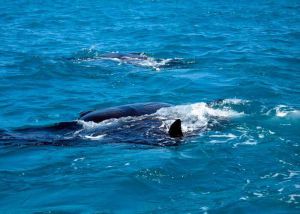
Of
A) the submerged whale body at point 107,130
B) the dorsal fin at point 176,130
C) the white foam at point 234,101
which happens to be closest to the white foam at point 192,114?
the submerged whale body at point 107,130

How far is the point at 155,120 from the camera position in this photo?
1545cm

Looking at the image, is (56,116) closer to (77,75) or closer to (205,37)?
(77,75)

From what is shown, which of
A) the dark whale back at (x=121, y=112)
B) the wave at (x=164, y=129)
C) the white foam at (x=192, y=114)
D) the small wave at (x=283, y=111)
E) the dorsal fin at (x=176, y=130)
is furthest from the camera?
the small wave at (x=283, y=111)

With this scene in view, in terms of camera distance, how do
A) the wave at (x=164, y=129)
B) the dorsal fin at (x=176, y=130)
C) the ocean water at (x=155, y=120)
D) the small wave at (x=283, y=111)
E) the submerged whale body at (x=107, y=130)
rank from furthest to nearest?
the small wave at (x=283, y=111) → the wave at (x=164, y=129) → the submerged whale body at (x=107, y=130) → the dorsal fin at (x=176, y=130) → the ocean water at (x=155, y=120)

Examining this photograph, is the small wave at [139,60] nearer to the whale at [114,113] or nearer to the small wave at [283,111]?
the small wave at [283,111]

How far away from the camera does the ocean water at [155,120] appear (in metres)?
11.3

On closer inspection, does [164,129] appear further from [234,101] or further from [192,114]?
[234,101]

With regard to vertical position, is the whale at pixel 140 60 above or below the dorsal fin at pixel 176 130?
below

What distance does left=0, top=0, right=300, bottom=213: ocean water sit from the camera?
37.0ft

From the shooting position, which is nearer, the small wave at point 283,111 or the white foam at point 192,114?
the white foam at point 192,114

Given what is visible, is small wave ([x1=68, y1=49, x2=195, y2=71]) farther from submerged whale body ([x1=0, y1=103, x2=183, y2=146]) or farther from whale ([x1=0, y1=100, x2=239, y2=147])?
submerged whale body ([x1=0, y1=103, x2=183, y2=146])

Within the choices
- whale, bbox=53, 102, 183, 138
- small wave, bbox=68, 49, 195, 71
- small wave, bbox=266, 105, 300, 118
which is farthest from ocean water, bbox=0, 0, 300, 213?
whale, bbox=53, 102, 183, 138

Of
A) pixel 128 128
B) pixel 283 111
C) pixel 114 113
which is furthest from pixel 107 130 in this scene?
pixel 283 111

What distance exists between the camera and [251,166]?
499 inches
